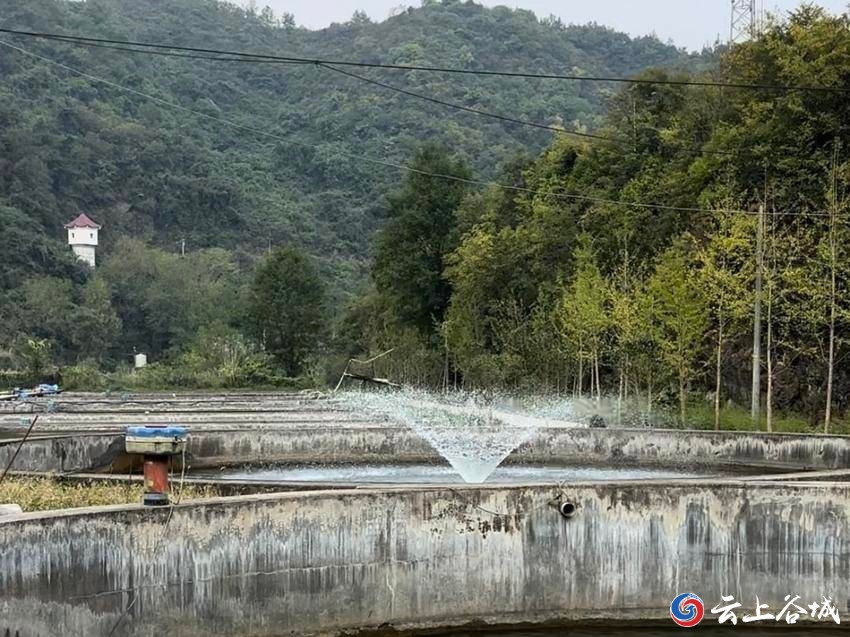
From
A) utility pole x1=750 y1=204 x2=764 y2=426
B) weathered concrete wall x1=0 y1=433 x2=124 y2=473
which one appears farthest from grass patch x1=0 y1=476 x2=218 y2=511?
utility pole x1=750 y1=204 x2=764 y2=426

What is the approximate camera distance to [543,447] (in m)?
20.2

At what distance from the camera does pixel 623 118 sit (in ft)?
145

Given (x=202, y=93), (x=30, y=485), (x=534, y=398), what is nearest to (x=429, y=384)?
(x=534, y=398)

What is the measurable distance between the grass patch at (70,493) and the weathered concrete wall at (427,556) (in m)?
1.26

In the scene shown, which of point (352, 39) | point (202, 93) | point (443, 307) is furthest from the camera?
point (352, 39)

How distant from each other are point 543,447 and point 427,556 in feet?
32.6

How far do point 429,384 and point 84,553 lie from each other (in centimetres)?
3934

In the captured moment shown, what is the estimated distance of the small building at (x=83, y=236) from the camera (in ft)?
274

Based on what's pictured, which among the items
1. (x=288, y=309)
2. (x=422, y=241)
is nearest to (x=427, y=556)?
(x=422, y=241)

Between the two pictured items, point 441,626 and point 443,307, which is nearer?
point 441,626

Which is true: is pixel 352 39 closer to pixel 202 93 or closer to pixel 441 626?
pixel 202 93

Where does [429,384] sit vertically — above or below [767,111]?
below

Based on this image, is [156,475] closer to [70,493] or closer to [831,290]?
[70,493]

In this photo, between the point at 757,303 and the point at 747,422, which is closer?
the point at 757,303
